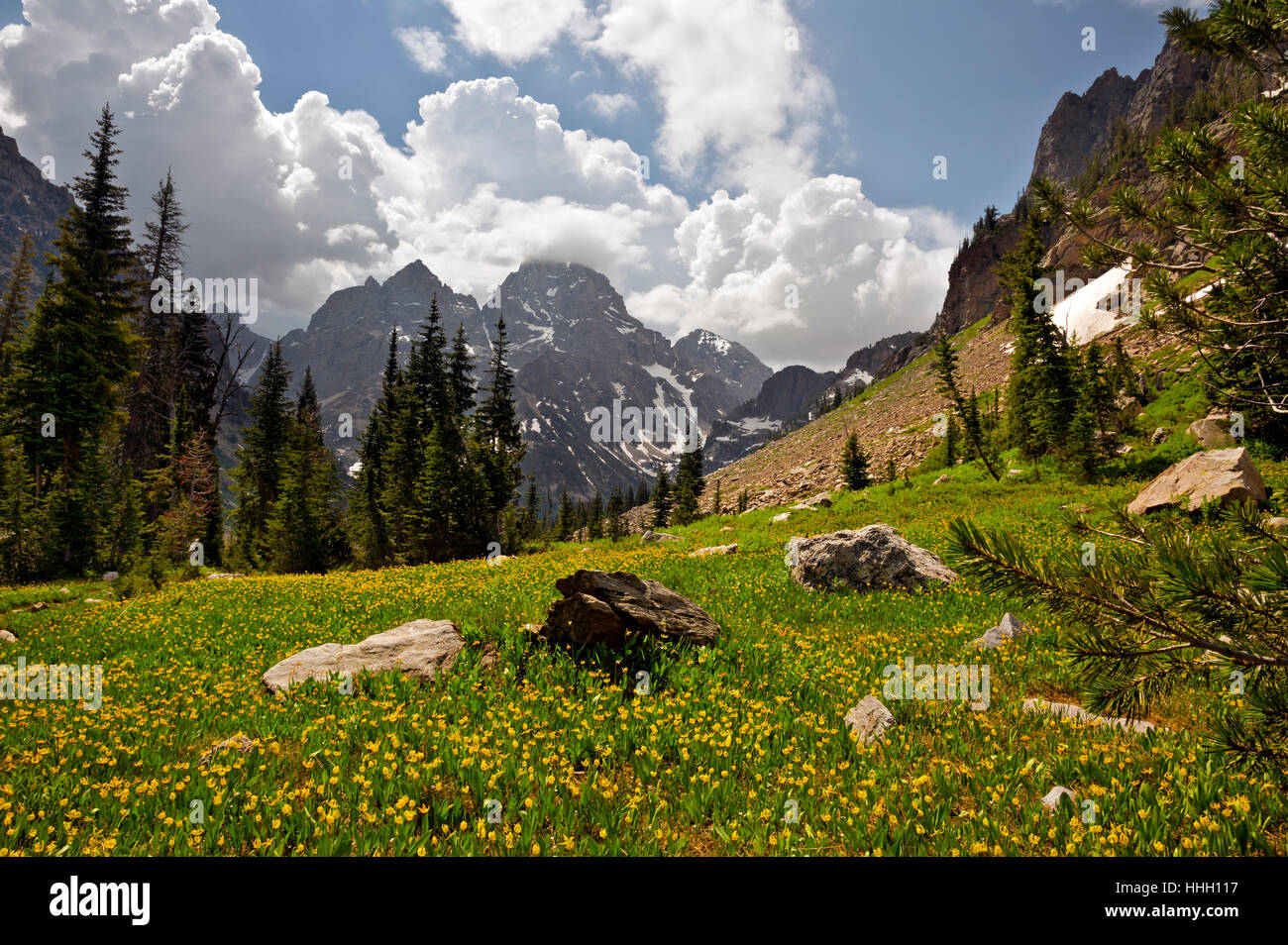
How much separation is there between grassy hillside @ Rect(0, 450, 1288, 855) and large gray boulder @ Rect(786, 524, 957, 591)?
2.23 metres

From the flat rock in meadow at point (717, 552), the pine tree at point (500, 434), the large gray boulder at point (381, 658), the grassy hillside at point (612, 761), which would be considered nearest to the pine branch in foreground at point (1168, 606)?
the grassy hillside at point (612, 761)

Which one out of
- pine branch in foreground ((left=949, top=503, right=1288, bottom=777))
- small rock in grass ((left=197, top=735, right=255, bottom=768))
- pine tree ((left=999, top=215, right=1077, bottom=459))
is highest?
pine tree ((left=999, top=215, right=1077, bottom=459))

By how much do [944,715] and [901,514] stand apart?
18874 millimetres

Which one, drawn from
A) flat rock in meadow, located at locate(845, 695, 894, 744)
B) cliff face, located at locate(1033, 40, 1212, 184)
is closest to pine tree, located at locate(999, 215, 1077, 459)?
flat rock in meadow, located at locate(845, 695, 894, 744)

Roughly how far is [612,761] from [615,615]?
116 inches

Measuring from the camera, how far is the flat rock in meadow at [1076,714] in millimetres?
5399

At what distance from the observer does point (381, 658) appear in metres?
7.45

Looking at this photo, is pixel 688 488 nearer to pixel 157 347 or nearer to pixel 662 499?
pixel 662 499

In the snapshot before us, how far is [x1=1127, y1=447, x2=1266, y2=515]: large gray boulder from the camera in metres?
14.5

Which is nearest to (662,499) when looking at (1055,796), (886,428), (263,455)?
(886,428)

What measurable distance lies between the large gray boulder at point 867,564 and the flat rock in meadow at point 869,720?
605 cm

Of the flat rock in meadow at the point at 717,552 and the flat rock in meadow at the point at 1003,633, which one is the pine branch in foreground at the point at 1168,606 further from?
the flat rock in meadow at the point at 717,552

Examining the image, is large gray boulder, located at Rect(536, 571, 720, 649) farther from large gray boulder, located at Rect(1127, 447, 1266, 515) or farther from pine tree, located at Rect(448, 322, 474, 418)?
pine tree, located at Rect(448, 322, 474, 418)

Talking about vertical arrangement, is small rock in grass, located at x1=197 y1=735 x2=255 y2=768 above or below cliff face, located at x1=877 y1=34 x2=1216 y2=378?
below
